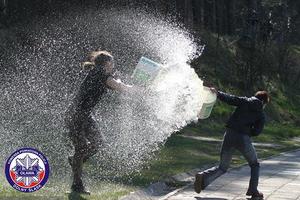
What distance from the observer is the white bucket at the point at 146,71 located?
895cm

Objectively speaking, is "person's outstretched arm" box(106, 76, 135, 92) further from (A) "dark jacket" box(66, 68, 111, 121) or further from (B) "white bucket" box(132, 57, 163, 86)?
(B) "white bucket" box(132, 57, 163, 86)

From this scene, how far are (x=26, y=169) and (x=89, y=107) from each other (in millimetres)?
2646

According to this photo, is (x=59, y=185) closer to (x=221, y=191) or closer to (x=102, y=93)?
(x=102, y=93)

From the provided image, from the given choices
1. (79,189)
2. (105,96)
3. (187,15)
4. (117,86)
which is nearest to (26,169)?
(117,86)

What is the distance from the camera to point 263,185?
37.8 feet

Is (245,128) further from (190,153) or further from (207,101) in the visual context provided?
(190,153)

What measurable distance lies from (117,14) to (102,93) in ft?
66.4

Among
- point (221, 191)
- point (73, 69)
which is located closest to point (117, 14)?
point (73, 69)

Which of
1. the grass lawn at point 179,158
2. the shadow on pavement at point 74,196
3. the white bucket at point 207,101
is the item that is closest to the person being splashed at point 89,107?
the shadow on pavement at point 74,196

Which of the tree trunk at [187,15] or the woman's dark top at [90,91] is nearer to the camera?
the woman's dark top at [90,91]

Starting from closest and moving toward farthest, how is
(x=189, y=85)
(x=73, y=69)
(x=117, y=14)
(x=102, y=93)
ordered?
(x=102, y=93) < (x=189, y=85) < (x=73, y=69) < (x=117, y=14)

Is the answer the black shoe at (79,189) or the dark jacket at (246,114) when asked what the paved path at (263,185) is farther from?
the black shoe at (79,189)

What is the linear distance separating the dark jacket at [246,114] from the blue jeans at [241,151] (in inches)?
4.1

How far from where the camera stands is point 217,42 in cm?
3456
